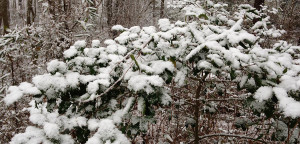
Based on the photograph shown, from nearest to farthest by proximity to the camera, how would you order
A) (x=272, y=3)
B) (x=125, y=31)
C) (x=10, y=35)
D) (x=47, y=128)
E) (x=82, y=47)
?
(x=47, y=128), (x=82, y=47), (x=125, y=31), (x=10, y=35), (x=272, y=3)

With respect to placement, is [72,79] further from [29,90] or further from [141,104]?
[141,104]

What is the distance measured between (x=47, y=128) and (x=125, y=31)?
3.36 feet

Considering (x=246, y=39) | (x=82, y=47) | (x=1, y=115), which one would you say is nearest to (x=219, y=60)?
(x=246, y=39)

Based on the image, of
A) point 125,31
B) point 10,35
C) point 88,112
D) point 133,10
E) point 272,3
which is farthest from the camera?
point 272,3

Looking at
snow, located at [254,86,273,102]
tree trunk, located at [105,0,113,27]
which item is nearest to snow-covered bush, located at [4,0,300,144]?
snow, located at [254,86,273,102]

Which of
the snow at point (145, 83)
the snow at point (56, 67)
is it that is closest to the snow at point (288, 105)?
the snow at point (145, 83)

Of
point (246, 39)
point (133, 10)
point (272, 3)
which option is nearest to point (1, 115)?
point (246, 39)

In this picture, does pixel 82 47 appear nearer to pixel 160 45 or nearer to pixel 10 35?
pixel 160 45

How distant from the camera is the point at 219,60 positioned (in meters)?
1.27

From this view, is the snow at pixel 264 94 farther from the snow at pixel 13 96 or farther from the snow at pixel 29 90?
the snow at pixel 13 96

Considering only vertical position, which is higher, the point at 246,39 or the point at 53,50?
the point at 246,39

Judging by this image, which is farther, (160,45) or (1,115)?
(1,115)

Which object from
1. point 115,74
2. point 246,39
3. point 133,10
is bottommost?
point 115,74

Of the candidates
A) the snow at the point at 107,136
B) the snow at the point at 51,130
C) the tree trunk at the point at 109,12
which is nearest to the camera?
the snow at the point at 107,136
